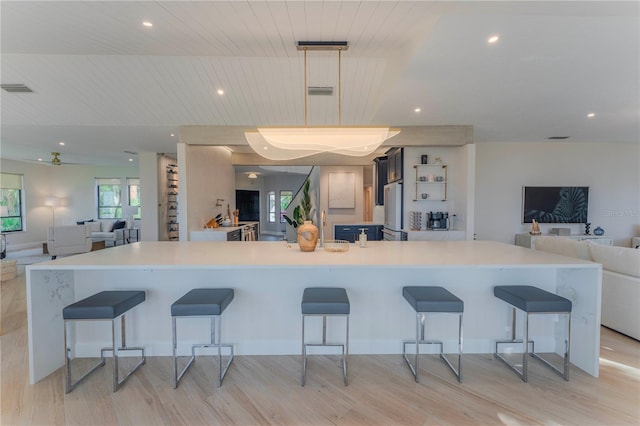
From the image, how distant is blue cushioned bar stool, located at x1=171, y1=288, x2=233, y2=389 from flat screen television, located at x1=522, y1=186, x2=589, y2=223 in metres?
6.40

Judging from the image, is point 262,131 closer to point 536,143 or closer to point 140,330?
point 140,330

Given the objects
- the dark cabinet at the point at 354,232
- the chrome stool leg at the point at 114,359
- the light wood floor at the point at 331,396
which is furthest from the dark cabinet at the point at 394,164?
the chrome stool leg at the point at 114,359

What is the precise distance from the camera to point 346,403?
1878mm

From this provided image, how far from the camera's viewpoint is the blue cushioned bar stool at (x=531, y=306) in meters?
2.02

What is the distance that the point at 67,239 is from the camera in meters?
6.42

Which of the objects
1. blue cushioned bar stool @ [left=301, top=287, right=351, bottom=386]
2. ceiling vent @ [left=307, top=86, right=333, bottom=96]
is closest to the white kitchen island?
blue cushioned bar stool @ [left=301, top=287, right=351, bottom=386]

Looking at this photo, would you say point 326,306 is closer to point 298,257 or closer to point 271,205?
point 298,257

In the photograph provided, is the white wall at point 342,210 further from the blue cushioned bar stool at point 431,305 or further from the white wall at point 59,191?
the white wall at point 59,191

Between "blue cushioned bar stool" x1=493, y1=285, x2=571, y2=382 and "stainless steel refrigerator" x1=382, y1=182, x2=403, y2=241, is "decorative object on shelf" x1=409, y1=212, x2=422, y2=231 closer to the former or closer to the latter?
"stainless steel refrigerator" x1=382, y1=182, x2=403, y2=241

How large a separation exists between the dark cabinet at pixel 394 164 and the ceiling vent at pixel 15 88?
218 inches

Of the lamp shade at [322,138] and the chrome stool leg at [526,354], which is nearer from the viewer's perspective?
the chrome stool leg at [526,354]

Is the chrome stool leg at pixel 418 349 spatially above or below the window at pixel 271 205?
below

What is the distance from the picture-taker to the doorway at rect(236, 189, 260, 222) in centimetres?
1191

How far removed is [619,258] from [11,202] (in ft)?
42.2
